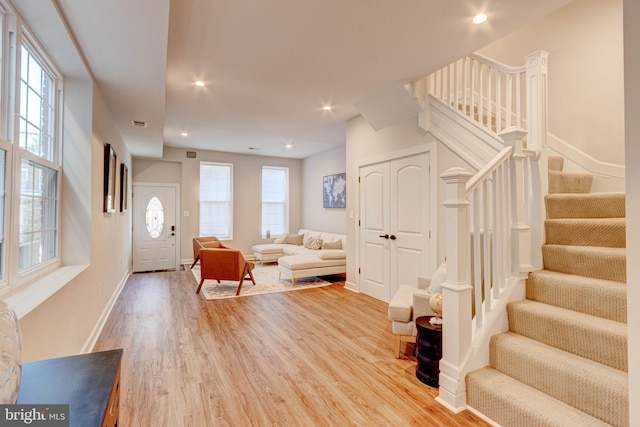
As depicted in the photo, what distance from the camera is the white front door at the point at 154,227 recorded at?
268 inches

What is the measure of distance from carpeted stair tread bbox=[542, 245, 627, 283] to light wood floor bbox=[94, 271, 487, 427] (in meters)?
1.24

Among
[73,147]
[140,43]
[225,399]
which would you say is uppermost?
[140,43]

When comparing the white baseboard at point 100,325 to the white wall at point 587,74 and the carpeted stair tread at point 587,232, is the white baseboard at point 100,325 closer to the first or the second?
the carpeted stair tread at point 587,232

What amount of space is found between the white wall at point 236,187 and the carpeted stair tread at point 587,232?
6.49 m

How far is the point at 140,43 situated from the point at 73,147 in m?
1.09

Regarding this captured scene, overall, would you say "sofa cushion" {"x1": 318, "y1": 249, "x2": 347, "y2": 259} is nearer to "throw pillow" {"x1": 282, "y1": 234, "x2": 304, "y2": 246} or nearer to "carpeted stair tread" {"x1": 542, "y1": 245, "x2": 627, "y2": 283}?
"throw pillow" {"x1": 282, "y1": 234, "x2": 304, "y2": 246}

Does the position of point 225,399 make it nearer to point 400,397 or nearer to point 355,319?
point 400,397

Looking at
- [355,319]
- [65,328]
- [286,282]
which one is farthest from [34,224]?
[286,282]

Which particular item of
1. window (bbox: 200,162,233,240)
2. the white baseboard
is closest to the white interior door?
the white baseboard

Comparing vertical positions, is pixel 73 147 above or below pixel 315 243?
above

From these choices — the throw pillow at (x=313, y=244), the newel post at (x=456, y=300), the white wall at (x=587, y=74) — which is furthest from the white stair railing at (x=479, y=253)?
the throw pillow at (x=313, y=244)

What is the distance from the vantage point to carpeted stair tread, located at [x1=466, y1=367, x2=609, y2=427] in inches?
61.8

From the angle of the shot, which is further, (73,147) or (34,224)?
(73,147)

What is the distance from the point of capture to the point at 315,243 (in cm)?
666
